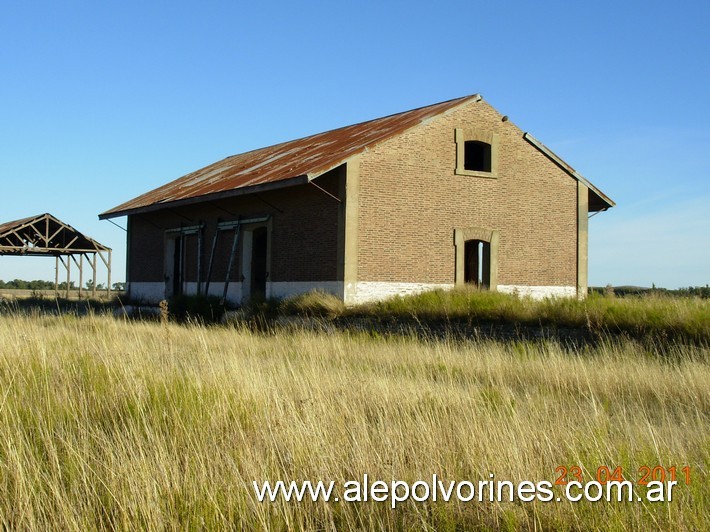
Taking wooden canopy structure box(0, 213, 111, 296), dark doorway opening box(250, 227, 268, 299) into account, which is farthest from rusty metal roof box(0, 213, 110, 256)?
dark doorway opening box(250, 227, 268, 299)

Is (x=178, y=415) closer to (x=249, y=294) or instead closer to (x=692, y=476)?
(x=692, y=476)

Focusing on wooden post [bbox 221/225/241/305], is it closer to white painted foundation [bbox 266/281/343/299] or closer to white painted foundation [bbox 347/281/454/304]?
white painted foundation [bbox 266/281/343/299]

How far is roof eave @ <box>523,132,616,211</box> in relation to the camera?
67.1 ft

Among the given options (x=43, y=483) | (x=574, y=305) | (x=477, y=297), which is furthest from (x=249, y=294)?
(x=43, y=483)

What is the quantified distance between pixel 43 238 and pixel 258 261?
42.9 feet

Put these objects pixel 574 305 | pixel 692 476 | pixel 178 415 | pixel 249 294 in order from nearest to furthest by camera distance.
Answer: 1. pixel 692 476
2. pixel 178 415
3. pixel 574 305
4. pixel 249 294

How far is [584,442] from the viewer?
443 cm

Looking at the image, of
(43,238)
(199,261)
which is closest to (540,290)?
(199,261)

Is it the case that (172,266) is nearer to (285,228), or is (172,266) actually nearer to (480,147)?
(285,228)

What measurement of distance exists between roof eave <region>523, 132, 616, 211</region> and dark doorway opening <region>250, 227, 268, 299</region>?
7973mm

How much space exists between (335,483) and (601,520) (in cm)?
140

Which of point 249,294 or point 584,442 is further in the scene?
point 249,294

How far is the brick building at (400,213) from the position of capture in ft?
57.5

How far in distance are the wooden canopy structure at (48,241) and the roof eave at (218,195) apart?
389cm
